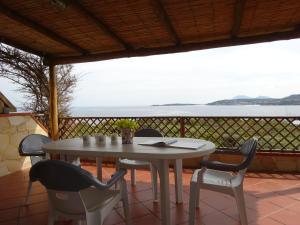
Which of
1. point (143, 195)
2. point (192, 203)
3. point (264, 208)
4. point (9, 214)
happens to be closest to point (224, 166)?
point (192, 203)

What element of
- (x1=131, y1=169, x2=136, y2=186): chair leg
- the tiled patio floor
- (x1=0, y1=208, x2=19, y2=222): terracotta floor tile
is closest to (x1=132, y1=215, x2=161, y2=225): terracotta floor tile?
the tiled patio floor

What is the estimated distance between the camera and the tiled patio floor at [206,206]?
2.32 metres

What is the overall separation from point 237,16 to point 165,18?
2.60 feet

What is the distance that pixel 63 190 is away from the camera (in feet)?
4.94

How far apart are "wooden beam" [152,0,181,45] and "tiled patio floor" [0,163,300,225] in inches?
76.2

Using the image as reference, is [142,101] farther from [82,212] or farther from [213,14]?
[82,212]

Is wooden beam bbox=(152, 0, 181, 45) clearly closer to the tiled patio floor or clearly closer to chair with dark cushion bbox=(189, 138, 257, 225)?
chair with dark cushion bbox=(189, 138, 257, 225)

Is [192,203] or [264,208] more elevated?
[192,203]

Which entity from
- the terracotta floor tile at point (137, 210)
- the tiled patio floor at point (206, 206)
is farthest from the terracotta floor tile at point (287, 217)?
the terracotta floor tile at point (137, 210)

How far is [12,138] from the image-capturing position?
420 cm

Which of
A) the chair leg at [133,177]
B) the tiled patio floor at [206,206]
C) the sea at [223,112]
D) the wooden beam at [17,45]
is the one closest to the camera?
the tiled patio floor at [206,206]

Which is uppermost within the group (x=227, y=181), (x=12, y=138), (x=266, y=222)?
(x=12, y=138)

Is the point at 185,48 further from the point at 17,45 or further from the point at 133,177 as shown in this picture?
the point at 17,45

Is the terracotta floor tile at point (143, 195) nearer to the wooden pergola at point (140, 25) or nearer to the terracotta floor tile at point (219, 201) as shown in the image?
the terracotta floor tile at point (219, 201)
